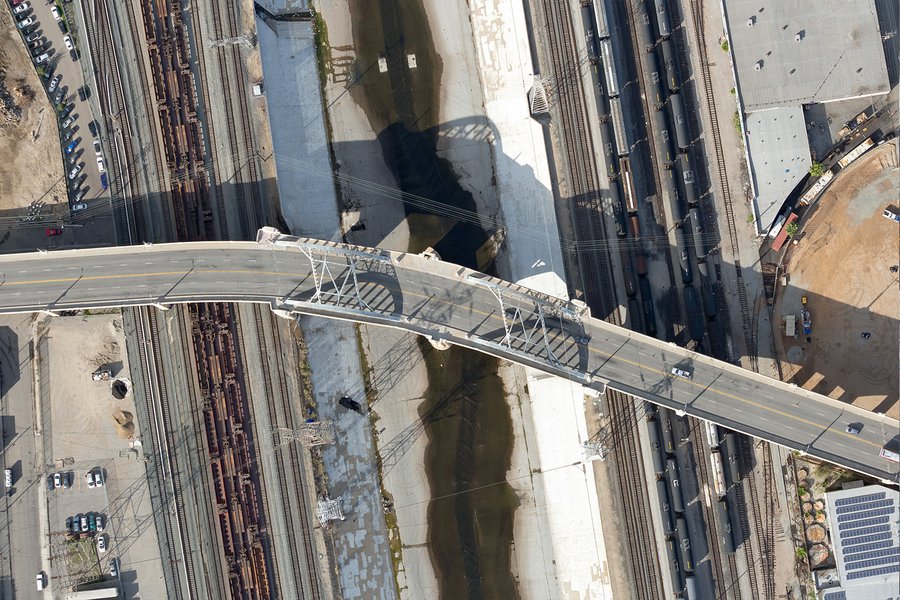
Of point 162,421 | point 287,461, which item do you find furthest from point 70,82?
point 287,461

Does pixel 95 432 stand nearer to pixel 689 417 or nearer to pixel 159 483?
pixel 159 483

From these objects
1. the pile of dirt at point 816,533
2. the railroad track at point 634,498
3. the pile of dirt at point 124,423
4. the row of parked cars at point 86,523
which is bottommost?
the pile of dirt at point 816,533

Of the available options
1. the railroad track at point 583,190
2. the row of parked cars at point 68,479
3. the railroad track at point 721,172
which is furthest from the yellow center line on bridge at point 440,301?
the row of parked cars at point 68,479

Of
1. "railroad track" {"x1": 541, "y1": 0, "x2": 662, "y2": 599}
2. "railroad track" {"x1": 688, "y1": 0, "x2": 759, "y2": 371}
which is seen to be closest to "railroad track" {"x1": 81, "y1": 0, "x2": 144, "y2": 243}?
"railroad track" {"x1": 541, "y1": 0, "x2": 662, "y2": 599}

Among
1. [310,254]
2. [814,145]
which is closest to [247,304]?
[310,254]

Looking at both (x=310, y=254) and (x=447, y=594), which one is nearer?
(x=310, y=254)

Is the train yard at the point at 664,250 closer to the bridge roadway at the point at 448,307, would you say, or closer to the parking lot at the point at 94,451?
the bridge roadway at the point at 448,307

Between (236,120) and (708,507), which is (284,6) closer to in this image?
(236,120)
